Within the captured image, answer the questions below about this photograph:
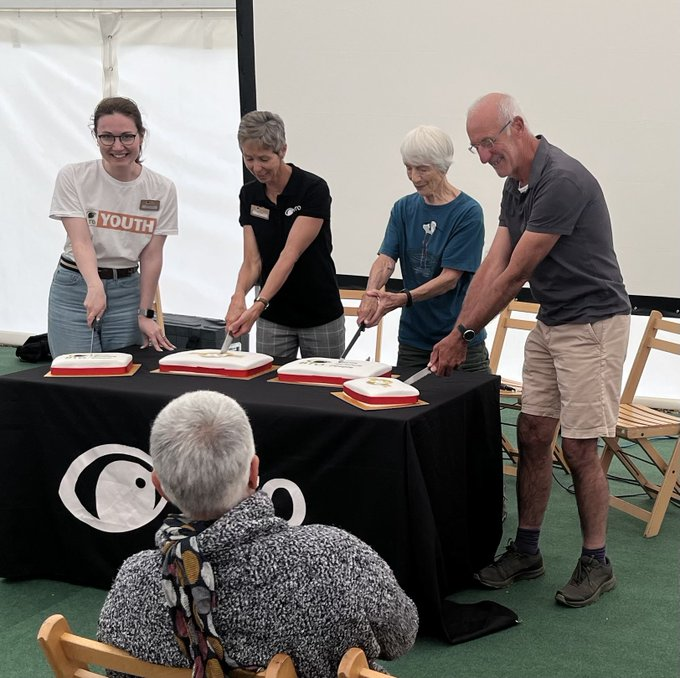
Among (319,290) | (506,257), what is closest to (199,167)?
(319,290)

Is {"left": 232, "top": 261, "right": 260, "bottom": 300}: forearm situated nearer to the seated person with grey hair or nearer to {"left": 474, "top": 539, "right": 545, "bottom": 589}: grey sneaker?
{"left": 474, "top": 539, "right": 545, "bottom": 589}: grey sneaker

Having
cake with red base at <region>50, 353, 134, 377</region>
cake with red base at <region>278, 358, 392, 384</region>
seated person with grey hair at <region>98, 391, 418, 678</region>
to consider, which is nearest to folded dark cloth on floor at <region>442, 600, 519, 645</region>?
cake with red base at <region>278, 358, 392, 384</region>

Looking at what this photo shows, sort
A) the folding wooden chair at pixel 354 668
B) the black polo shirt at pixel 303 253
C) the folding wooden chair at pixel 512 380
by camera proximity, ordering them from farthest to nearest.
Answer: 1. the folding wooden chair at pixel 512 380
2. the black polo shirt at pixel 303 253
3. the folding wooden chair at pixel 354 668

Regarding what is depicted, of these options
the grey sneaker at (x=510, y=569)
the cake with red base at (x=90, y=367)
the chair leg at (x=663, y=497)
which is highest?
the cake with red base at (x=90, y=367)

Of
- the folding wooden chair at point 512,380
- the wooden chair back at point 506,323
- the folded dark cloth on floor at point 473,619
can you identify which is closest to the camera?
the folded dark cloth on floor at point 473,619

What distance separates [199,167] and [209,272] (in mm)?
647

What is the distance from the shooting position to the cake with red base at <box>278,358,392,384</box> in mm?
2562

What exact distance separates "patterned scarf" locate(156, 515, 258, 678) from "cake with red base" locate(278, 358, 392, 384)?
4.26 feet

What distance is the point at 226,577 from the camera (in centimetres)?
129

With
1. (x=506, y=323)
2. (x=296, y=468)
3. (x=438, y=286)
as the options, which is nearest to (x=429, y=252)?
(x=438, y=286)

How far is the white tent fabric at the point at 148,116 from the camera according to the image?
525 cm

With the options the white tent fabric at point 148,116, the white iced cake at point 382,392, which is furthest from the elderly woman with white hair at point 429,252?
the white tent fabric at point 148,116

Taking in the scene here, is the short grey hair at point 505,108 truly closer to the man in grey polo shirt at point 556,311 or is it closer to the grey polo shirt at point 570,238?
the man in grey polo shirt at point 556,311

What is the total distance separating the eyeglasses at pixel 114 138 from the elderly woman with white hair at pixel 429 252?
2.84 ft
